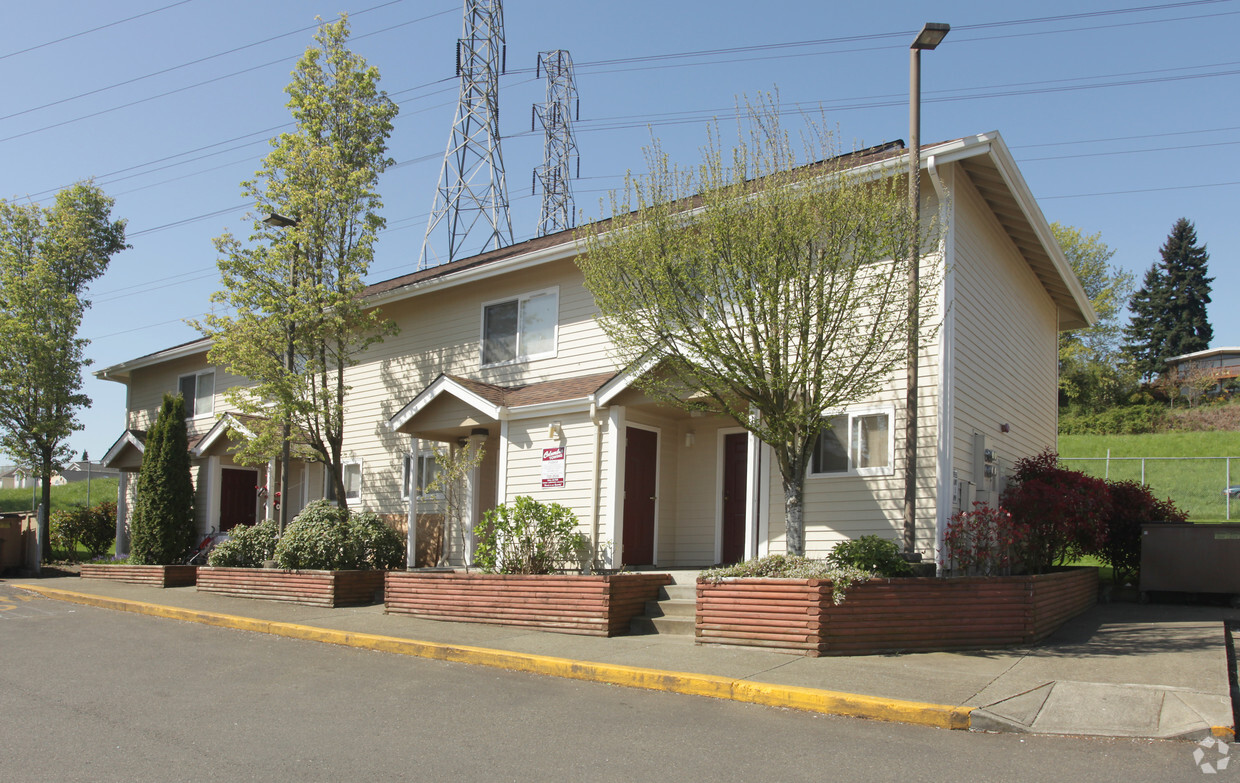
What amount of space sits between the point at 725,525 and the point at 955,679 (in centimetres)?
635

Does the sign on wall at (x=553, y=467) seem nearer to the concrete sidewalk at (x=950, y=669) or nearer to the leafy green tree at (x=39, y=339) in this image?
the concrete sidewalk at (x=950, y=669)

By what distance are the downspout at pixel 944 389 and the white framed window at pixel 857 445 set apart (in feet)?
2.00

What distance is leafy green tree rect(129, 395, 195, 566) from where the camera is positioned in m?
19.2

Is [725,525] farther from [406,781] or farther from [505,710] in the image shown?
[406,781]

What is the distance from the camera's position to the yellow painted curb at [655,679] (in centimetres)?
697

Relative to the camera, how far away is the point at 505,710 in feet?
24.2

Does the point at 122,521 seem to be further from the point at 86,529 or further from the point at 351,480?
the point at 351,480

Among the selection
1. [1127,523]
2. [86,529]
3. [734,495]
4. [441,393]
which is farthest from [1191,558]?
[86,529]

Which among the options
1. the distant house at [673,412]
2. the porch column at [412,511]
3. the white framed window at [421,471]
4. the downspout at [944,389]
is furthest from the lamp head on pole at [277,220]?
the downspout at [944,389]

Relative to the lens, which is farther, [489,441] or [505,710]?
[489,441]

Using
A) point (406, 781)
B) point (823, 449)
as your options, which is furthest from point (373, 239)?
point (406, 781)

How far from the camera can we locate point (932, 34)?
10117 mm

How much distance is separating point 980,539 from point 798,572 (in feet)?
8.66

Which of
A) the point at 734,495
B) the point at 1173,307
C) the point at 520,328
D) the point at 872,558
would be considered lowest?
the point at 872,558
